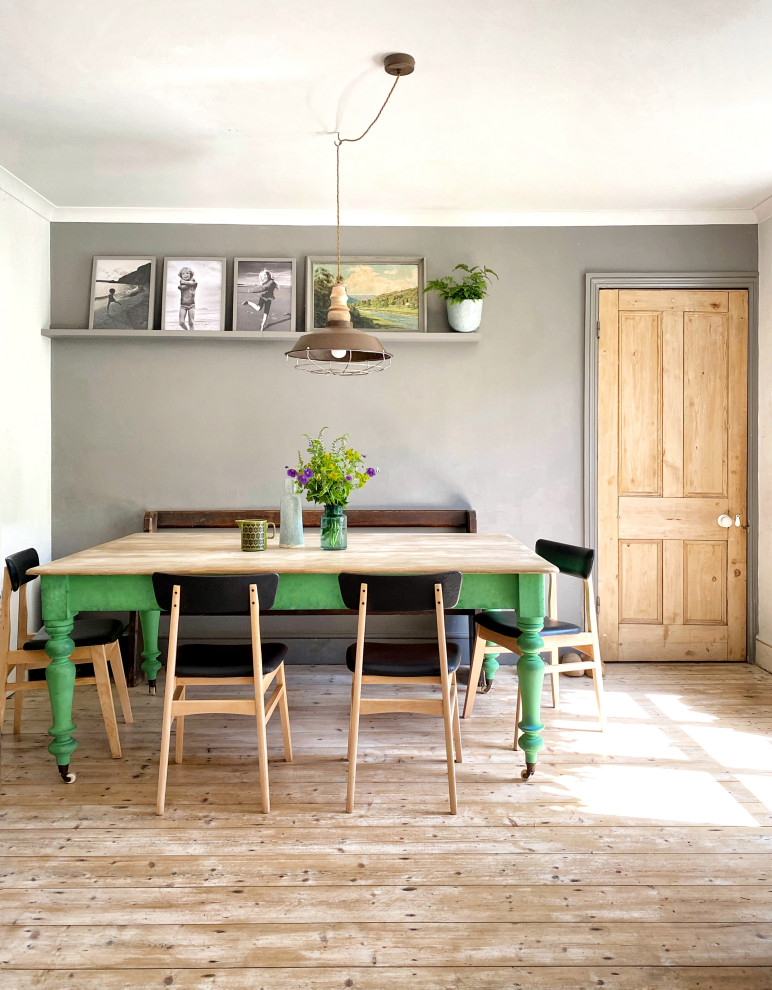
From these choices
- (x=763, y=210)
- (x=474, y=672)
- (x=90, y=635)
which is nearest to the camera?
(x=90, y=635)

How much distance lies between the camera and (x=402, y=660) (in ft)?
8.93

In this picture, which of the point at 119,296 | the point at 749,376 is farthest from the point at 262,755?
the point at 749,376

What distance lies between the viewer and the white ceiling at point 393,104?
8.29 feet

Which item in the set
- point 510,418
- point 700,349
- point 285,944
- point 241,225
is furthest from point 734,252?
point 285,944

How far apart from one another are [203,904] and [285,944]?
31cm

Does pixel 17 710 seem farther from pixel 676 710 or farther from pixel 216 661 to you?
pixel 676 710

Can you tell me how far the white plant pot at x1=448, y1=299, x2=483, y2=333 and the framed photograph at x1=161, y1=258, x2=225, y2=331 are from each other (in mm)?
1448

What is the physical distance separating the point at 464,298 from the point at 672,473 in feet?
5.66

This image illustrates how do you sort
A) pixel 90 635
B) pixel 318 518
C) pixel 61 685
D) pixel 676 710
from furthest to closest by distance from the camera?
pixel 318 518, pixel 676 710, pixel 90 635, pixel 61 685

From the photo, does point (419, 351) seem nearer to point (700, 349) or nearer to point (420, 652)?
point (700, 349)

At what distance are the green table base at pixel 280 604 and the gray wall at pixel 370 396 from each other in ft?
5.78

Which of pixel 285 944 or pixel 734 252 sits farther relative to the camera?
pixel 734 252

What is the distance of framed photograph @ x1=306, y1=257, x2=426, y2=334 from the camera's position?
4.55m

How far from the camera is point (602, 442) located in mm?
4598
